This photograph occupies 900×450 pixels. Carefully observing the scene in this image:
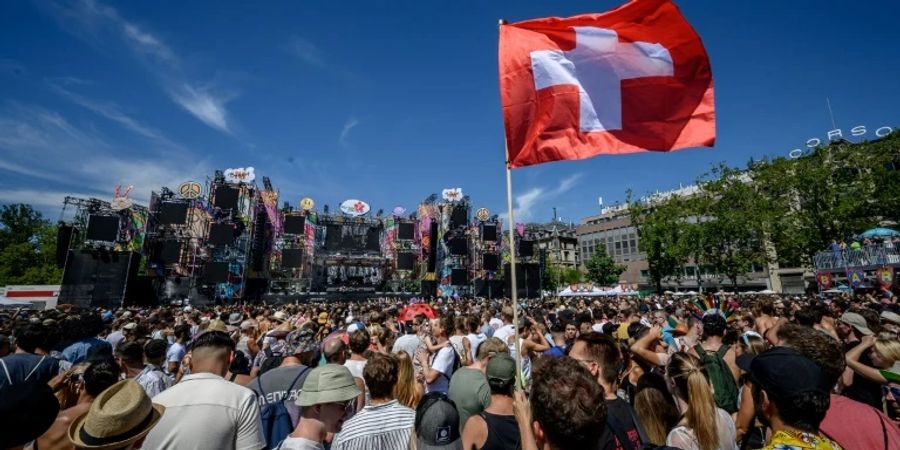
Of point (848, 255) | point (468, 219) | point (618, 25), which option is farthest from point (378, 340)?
point (468, 219)

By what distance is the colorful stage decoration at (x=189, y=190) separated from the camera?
34.3 meters

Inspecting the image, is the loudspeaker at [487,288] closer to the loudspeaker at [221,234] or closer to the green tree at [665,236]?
the green tree at [665,236]

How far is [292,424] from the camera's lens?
3.68 metres

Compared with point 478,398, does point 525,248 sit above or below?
above

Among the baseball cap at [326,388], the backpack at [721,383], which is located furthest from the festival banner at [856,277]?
the baseball cap at [326,388]

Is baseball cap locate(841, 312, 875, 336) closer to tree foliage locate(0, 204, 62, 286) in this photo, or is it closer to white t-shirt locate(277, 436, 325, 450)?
white t-shirt locate(277, 436, 325, 450)

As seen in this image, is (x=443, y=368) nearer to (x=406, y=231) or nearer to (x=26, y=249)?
(x=406, y=231)

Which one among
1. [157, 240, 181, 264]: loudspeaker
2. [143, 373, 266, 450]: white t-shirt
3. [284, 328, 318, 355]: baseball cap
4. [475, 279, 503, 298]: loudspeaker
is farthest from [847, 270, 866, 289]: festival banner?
[157, 240, 181, 264]: loudspeaker

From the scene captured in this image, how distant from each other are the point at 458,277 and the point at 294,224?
1889cm

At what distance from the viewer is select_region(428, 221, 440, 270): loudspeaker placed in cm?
Answer: 4500

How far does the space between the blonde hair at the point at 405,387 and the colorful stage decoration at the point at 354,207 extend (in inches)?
1605

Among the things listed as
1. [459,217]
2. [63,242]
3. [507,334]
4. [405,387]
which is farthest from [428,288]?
[405,387]

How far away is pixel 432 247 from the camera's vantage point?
149 feet

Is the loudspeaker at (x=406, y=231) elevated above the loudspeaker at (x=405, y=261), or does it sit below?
above
